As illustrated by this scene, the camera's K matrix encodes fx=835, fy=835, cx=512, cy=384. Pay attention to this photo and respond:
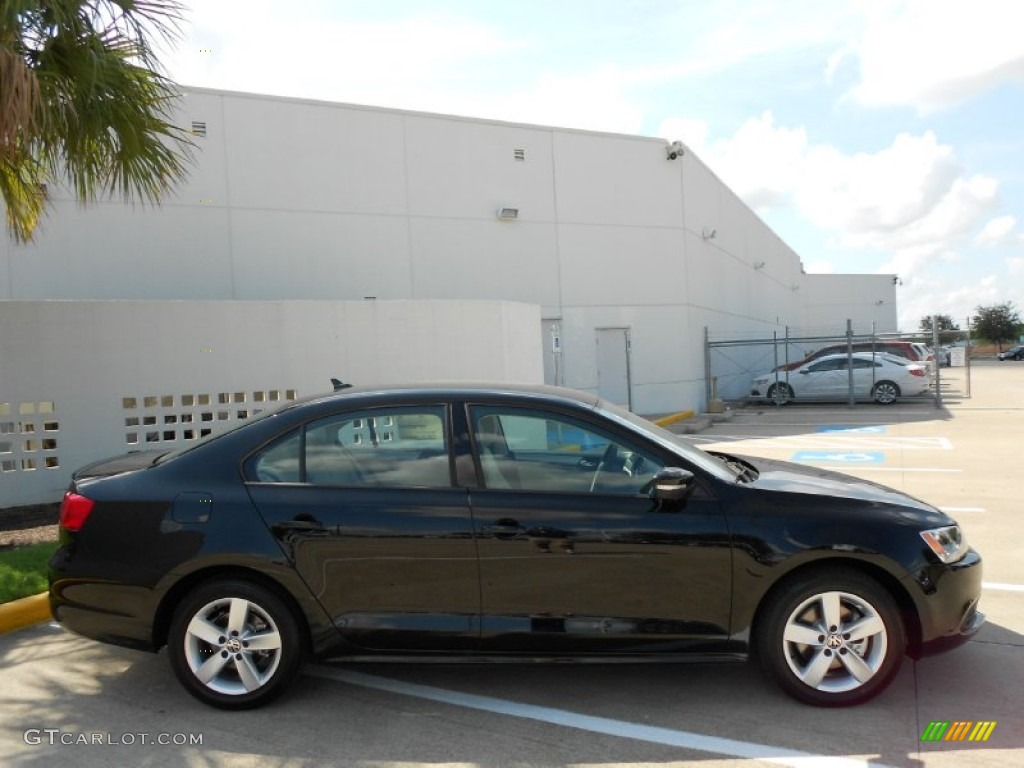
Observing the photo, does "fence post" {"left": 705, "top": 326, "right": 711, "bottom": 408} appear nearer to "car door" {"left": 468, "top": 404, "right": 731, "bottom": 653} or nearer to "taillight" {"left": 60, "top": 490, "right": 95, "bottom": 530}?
"car door" {"left": 468, "top": 404, "right": 731, "bottom": 653}

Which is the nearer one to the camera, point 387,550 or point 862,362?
point 387,550

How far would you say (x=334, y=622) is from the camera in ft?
13.4

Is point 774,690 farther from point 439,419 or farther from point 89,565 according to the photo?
point 89,565

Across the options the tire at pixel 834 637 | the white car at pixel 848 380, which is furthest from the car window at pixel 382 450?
the white car at pixel 848 380

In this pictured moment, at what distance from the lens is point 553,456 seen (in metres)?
4.29

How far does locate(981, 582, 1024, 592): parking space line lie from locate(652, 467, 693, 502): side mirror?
3.08 m

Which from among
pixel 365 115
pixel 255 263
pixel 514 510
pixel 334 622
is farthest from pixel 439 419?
pixel 365 115

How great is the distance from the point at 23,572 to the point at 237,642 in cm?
295

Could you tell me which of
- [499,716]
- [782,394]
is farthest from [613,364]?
[499,716]

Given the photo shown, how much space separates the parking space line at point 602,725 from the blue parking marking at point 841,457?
29.8 ft

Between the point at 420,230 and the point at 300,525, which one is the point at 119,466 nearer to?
the point at 300,525

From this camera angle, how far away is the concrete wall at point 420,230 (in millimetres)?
13555

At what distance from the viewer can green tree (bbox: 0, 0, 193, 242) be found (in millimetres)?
5821

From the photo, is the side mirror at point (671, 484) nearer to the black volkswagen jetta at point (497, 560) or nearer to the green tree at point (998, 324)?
the black volkswagen jetta at point (497, 560)
